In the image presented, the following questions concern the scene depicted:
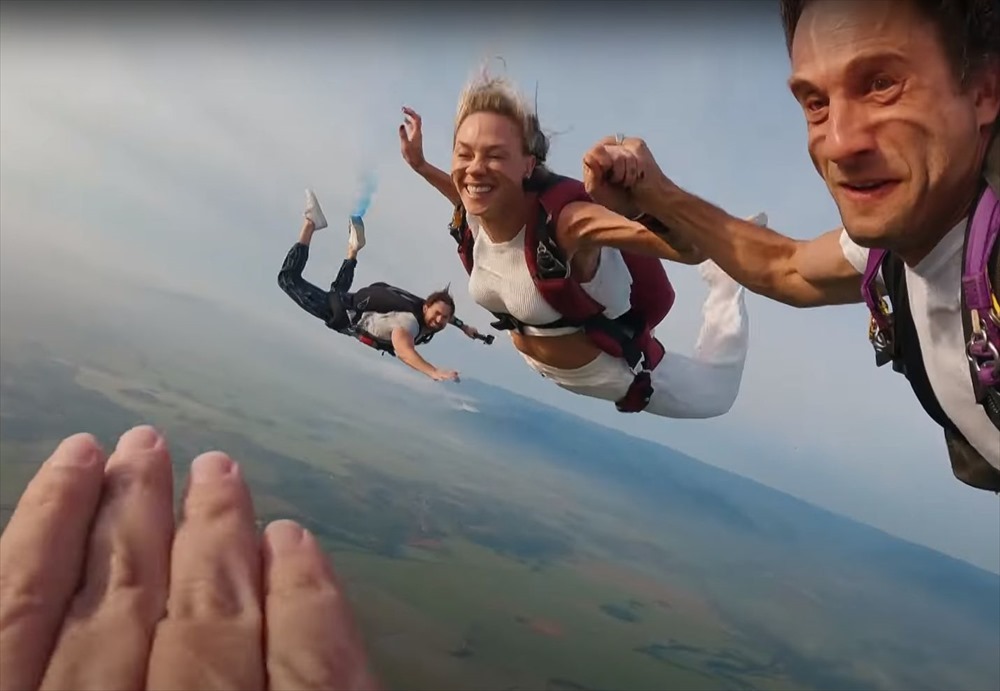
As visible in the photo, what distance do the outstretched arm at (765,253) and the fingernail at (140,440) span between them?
1.67 feet

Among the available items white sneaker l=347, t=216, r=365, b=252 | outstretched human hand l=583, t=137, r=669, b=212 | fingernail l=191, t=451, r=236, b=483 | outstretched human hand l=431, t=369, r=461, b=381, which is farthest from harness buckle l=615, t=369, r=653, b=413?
fingernail l=191, t=451, r=236, b=483

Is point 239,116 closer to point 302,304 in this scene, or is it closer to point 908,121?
point 302,304

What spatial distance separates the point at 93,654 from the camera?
0.24m

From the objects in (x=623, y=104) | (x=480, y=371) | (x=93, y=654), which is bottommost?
(x=93, y=654)

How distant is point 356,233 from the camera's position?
1651 millimetres

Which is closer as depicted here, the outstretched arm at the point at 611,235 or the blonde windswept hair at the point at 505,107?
the outstretched arm at the point at 611,235

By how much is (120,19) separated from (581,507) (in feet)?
4.42

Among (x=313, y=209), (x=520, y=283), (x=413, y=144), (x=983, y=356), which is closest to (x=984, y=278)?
(x=983, y=356)

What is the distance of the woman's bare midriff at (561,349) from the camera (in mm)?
1122

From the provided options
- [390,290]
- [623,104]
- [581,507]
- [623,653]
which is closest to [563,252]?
[623,104]

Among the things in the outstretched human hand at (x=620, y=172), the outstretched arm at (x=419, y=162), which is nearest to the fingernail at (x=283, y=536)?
the outstretched human hand at (x=620, y=172)

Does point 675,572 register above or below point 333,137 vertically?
below

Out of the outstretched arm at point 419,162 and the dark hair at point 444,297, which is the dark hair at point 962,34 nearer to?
the outstretched arm at point 419,162

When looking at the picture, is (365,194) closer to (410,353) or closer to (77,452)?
(410,353)
